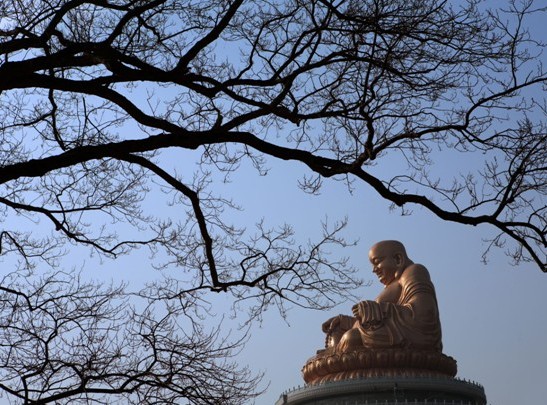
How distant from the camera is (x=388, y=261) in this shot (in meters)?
30.0

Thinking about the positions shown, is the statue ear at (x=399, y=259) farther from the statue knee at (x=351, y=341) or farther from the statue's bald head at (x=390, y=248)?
the statue knee at (x=351, y=341)

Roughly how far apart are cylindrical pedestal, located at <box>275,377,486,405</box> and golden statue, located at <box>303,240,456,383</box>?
347mm

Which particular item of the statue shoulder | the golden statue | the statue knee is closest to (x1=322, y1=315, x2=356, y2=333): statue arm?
the golden statue

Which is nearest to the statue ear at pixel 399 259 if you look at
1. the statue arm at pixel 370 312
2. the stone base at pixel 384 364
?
the statue arm at pixel 370 312

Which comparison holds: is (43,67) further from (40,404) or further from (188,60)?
(40,404)

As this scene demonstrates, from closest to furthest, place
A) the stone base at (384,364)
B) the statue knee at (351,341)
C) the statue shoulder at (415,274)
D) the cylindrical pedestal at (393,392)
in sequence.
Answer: the cylindrical pedestal at (393,392), the stone base at (384,364), the statue knee at (351,341), the statue shoulder at (415,274)

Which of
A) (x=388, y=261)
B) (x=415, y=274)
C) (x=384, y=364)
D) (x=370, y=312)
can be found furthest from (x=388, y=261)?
(x=384, y=364)

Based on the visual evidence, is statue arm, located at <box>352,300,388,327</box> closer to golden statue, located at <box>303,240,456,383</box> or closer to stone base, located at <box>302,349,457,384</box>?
golden statue, located at <box>303,240,456,383</box>

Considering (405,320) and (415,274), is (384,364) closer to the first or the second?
(405,320)

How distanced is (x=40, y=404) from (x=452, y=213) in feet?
11.5

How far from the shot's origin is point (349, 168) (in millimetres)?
7523

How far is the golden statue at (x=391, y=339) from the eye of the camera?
27.3 metres

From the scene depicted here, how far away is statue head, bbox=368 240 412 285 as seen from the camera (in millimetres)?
30016

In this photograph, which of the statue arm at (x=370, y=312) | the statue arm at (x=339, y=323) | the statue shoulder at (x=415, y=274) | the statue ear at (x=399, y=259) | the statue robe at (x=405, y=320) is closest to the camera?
the statue robe at (x=405, y=320)
